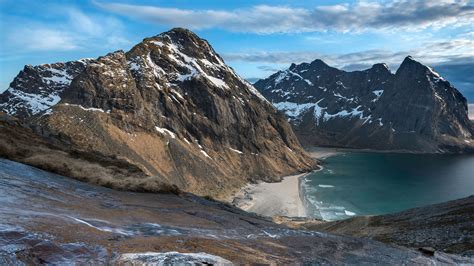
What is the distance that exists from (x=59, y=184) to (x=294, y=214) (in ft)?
393

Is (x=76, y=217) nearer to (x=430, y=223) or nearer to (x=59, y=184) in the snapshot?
(x=59, y=184)

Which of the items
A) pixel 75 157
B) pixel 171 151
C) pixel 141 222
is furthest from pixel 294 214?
pixel 141 222

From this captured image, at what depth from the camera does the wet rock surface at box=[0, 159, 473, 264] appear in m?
18.1

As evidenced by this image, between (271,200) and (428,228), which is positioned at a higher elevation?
(428,228)

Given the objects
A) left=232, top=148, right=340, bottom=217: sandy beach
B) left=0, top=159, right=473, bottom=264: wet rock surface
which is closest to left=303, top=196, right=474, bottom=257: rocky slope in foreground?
left=0, top=159, right=473, bottom=264: wet rock surface

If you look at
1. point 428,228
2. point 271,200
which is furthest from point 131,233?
point 271,200

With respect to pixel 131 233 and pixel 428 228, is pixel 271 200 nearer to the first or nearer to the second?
pixel 428 228

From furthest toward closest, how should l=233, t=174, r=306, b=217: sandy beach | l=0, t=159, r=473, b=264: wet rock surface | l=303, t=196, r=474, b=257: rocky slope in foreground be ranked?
l=233, t=174, r=306, b=217: sandy beach → l=303, t=196, r=474, b=257: rocky slope in foreground → l=0, t=159, r=473, b=264: wet rock surface

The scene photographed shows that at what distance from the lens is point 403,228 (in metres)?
50.7

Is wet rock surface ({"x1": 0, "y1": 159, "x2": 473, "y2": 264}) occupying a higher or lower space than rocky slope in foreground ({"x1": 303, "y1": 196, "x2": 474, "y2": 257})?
higher

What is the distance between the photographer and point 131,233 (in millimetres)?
23141

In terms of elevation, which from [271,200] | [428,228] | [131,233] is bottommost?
[271,200]

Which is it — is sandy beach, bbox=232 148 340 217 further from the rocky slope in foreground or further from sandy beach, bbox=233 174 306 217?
the rocky slope in foreground

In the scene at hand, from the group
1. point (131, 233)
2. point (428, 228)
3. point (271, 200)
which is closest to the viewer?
point (131, 233)
